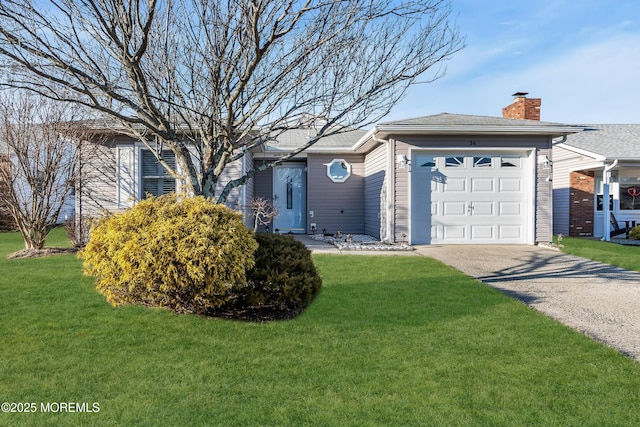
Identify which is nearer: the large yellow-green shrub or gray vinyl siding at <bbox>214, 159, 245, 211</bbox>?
the large yellow-green shrub

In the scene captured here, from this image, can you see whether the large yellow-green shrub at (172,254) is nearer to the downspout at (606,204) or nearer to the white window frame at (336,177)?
the white window frame at (336,177)

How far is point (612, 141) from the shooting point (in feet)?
50.2

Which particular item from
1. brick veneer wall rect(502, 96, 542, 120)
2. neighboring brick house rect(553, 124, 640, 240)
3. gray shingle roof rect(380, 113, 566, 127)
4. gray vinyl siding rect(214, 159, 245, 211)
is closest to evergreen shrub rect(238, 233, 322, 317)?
gray shingle roof rect(380, 113, 566, 127)

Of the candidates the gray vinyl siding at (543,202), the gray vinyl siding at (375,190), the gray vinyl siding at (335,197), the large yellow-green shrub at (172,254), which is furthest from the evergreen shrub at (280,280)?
the gray vinyl siding at (335,197)

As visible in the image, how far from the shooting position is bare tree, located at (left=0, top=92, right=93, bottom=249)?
9.68 m

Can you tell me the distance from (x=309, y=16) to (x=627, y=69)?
10.9 m

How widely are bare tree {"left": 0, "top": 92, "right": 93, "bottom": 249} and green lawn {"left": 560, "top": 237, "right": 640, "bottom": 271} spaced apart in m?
11.7

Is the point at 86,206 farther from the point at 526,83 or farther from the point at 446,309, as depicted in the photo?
the point at 526,83

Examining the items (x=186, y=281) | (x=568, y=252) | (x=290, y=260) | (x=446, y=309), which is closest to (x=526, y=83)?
(x=568, y=252)

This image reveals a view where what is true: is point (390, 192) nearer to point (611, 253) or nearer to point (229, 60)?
point (611, 253)

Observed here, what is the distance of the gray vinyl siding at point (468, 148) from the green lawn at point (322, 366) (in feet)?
18.0

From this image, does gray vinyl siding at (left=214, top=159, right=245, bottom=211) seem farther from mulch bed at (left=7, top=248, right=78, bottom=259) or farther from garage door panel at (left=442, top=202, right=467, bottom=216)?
garage door panel at (left=442, top=202, right=467, bottom=216)

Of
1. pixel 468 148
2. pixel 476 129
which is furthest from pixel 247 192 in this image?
pixel 476 129

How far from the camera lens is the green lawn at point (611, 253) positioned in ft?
28.4
